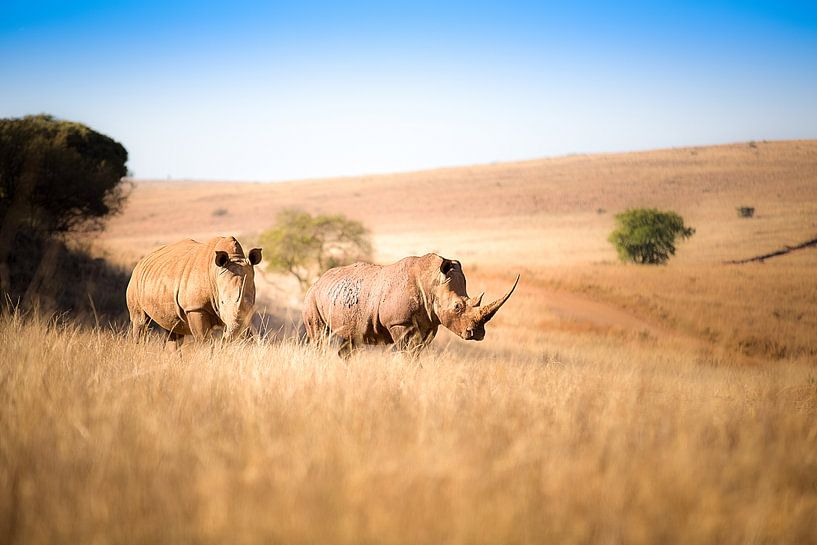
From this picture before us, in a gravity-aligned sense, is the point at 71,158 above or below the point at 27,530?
above

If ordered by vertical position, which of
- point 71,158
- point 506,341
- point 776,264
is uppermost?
point 71,158

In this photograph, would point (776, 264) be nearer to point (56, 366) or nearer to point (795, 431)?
point (795, 431)

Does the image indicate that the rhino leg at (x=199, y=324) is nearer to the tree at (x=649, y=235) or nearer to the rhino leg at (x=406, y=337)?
the rhino leg at (x=406, y=337)

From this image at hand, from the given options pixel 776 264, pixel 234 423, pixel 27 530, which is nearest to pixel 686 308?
pixel 776 264

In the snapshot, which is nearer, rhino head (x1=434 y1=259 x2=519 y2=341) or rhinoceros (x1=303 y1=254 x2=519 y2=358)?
rhino head (x1=434 y1=259 x2=519 y2=341)

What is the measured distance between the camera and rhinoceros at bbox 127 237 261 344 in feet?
20.4

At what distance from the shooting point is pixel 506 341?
1856 cm

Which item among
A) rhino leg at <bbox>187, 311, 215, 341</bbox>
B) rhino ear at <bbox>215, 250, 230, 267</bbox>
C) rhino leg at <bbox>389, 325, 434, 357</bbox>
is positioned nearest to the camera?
rhino ear at <bbox>215, 250, 230, 267</bbox>

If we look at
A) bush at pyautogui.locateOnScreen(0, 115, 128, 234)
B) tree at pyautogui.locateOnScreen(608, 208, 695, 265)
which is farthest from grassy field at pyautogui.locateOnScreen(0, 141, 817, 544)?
tree at pyautogui.locateOnScreen(608, 208, 695, 265)

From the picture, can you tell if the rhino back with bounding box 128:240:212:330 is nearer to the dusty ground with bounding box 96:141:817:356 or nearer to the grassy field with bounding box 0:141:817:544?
the grassy field with bounding box 0:141:817:544

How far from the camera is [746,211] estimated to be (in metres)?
40.0

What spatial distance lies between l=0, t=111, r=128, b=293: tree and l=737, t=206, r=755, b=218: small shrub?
3478 cm

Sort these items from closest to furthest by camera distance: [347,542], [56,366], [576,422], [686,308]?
[347,542], [576,422], [56,366], [686,308]

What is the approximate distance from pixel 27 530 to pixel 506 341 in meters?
16.6
